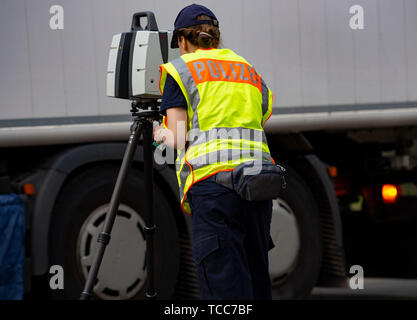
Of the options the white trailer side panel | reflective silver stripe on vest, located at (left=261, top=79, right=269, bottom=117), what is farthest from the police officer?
the white trailer side panel

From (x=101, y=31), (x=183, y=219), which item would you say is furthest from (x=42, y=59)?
(x=183, y=219)

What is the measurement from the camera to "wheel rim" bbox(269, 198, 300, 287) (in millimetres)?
6668

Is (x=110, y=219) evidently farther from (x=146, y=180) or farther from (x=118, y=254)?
(x=118, y=254)

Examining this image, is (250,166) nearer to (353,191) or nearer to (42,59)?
(42,59)

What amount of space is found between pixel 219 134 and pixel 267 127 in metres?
2.68

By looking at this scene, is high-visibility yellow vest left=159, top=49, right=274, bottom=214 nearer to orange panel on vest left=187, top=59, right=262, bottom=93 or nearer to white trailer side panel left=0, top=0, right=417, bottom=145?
orange panel on vest left=187, top=59, right=262, bottom=93

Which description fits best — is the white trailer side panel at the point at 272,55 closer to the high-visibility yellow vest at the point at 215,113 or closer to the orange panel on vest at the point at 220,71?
the high-visibility yellow vest at the point at 215,113

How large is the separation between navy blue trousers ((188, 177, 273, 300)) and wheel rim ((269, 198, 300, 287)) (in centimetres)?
260

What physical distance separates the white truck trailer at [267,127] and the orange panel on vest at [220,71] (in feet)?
6.87

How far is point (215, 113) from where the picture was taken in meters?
3.99

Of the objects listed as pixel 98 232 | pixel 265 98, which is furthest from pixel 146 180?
pixel 98 232

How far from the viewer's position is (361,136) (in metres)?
7.41
